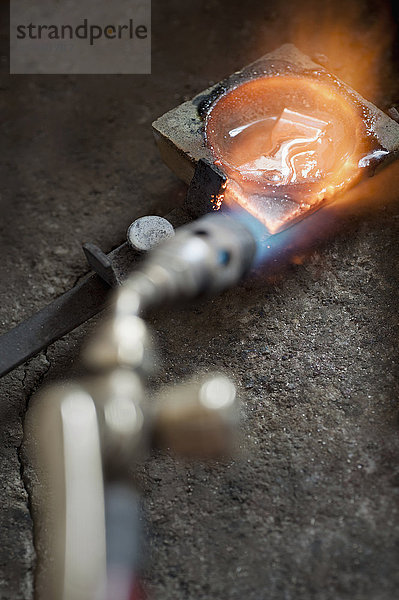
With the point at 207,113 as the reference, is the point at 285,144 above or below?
below

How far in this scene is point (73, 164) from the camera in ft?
11.5

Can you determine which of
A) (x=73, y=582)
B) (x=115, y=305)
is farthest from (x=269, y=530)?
(x=115, y=305)

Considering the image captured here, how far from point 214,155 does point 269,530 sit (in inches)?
59.8

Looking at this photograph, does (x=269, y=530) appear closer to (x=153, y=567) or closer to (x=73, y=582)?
(x=153, y=567)

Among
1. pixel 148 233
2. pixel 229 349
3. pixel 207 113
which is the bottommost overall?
pixel 229 349

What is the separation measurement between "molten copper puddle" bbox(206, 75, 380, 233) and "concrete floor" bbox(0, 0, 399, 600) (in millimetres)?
315

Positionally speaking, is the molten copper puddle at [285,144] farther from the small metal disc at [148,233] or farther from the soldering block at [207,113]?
the small metal disc at [148,233]

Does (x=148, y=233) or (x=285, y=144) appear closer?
(x=148, y=233)

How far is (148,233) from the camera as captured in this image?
9.24 ft

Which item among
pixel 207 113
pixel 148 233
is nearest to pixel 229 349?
pixel 148 233

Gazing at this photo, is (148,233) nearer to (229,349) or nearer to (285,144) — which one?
(229,349)

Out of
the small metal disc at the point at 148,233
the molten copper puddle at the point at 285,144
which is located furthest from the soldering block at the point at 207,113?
the small metal disc at the point at 148,233

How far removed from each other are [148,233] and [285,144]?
2.42 ft

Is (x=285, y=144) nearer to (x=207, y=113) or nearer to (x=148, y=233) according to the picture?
(x=207, y=113)
